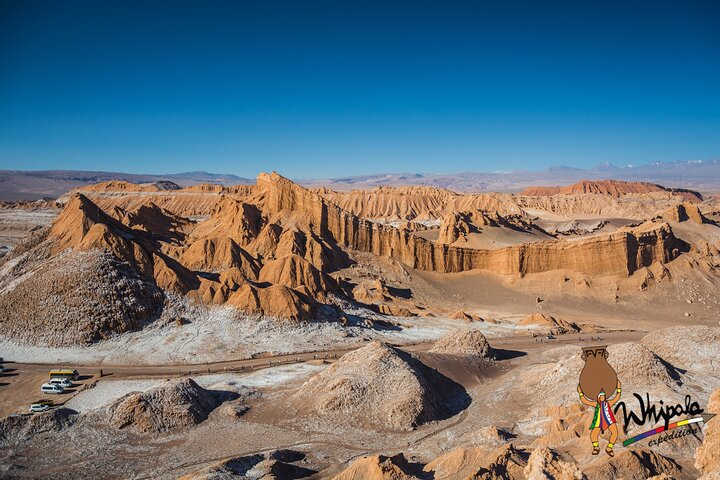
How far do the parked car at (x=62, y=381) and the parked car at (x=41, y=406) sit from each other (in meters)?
2.29

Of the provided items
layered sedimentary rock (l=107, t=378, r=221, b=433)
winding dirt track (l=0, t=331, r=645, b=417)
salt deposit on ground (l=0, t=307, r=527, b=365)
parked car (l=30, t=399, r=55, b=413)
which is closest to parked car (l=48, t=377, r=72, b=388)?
winding dirt track (l=0, t=331, r=645, b=417)

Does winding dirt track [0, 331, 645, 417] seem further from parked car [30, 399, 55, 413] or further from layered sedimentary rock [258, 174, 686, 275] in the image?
layered sedimentary rock [258, 174, 686, 275]

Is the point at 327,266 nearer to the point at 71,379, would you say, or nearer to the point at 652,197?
the point at 71,379

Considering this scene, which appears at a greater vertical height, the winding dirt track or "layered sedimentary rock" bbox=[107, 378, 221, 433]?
"layered sedimentary rock" bbox=[107, 378, 221, 433]

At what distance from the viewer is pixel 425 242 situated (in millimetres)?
65750

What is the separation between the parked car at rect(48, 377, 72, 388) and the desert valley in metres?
0.58

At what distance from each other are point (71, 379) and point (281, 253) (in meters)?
29.1

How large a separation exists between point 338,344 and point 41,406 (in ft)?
68.1

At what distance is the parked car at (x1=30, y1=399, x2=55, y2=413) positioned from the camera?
2733 centimetres

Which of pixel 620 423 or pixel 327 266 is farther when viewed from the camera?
pixel 327 266

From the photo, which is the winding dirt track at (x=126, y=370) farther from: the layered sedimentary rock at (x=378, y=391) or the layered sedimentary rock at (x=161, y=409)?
the layered sedimentary rock at (x=378, y=391)

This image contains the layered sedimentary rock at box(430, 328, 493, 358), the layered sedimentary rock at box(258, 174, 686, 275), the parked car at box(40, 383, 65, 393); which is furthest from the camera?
the layered sedimentary rock at box(258, 174, 686, 275)

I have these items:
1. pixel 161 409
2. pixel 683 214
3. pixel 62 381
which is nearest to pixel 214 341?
pixel 62 381

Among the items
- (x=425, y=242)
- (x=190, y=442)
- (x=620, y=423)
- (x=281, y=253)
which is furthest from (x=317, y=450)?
(x=425, y=242)
